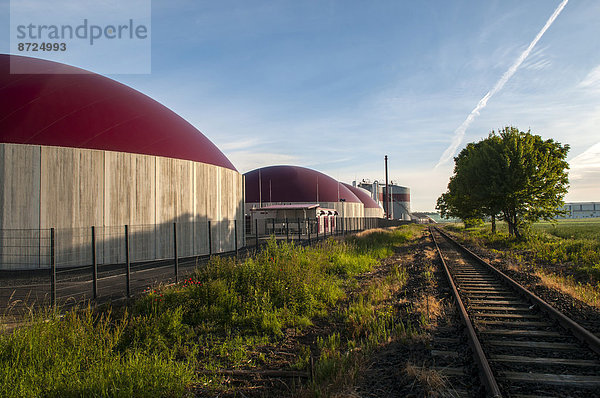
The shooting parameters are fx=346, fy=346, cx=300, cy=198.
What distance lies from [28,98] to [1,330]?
53.0ft

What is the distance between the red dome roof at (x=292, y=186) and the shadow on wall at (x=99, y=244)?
35.4 metres

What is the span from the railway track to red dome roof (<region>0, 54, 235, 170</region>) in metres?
17.0

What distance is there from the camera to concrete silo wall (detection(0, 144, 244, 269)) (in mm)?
14656

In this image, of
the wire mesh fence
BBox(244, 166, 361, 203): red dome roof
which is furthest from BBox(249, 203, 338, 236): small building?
the wire mesh fence

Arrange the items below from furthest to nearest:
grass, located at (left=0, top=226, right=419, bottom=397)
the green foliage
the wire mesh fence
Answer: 1. the wire mesh fence
2. grass, located at (left=0, top=226, right=419, bottom=397)
3. the green foliage

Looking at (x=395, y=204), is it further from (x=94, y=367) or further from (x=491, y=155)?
(x=94, y=367)

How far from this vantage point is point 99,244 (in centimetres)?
1562

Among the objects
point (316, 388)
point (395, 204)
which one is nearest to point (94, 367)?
point (316, 388)

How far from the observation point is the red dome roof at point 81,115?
642 inches

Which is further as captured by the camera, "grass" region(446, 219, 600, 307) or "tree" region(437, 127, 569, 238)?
"tree" region(437, 127, 569, 238)

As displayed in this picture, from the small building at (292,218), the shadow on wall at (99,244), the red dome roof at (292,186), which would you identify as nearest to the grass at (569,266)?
the shadow on wall at (99,244)

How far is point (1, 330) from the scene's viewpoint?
5.69 m

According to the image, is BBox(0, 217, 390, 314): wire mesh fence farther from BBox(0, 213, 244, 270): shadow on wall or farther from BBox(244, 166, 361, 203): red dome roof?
BBox(244, 166, 361, 203): red dome roof

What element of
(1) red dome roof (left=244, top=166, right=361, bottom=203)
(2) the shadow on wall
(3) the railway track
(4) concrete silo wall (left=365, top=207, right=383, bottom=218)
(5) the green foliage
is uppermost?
(1) red dome roof (left=244, top=166, right=361, bottom=203)
